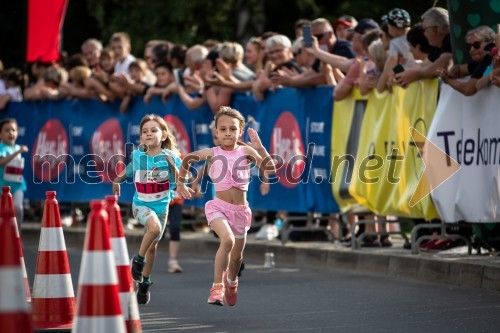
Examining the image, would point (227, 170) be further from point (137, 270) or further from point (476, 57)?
point (476, 57)

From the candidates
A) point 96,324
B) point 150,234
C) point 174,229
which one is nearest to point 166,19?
point 174,229

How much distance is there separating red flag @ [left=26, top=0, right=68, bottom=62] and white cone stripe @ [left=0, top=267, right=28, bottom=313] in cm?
1618

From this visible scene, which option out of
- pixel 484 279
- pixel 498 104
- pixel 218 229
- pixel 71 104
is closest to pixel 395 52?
pixel 498 104

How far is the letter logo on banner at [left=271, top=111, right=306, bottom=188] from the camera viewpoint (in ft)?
52.2

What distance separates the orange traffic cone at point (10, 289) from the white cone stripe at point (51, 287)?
3229 mm

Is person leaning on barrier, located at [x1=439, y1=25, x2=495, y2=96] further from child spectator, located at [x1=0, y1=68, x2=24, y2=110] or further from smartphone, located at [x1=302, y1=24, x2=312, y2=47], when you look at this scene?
child spectator, located at [x1=0, y1=68, x2=24, y2=110]

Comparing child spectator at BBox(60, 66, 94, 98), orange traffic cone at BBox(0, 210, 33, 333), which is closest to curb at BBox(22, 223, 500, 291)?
child spectator at BBox(60, 66, 94, 98)

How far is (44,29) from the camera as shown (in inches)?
870

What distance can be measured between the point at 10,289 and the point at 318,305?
5412 mm

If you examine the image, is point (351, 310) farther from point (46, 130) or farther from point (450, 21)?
point (46, 130)

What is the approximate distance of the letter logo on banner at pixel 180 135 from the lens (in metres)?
18.2

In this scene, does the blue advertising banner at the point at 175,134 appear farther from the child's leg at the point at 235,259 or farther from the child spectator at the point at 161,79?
the child's leg at the point at 235,259

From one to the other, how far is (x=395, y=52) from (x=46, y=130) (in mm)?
9062

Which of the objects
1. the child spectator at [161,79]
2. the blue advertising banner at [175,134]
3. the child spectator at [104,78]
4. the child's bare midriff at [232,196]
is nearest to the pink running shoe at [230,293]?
the child's bare midriff at [232,196]
